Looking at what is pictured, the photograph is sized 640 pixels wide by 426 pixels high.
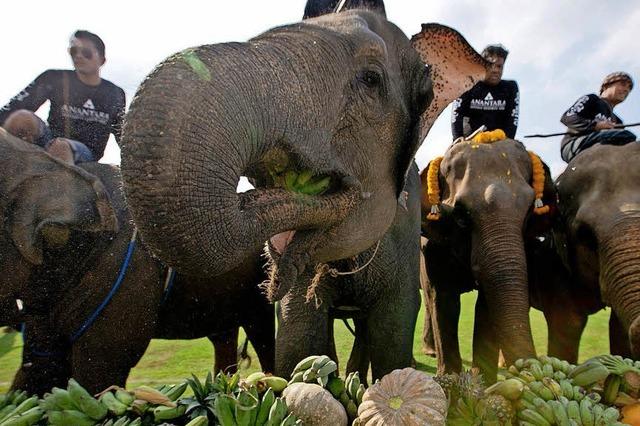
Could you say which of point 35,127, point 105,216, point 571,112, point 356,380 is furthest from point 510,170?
point 35,127

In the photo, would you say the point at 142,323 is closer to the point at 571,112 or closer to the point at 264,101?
the point at 264,101

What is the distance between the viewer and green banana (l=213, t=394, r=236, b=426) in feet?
5.10

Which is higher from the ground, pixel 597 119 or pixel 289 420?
pixel 597 119

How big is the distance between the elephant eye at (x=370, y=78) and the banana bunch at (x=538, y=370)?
1.25 metres

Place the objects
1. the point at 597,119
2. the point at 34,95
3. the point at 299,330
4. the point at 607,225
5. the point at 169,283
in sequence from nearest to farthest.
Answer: the point at 299,330
the point at 169,283
the point at 607,225
the point at 34,95
the point at 597,119

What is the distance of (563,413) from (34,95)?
3804mm

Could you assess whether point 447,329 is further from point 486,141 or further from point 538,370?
point 538,370

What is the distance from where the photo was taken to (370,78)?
1918mm

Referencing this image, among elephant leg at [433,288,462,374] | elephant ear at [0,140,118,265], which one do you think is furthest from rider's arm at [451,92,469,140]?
elephant ear at [0,140,118,265]

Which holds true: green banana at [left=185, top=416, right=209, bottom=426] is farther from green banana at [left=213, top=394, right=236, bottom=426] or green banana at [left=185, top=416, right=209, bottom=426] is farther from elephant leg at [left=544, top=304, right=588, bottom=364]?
elephant leg at [left=544, top=304, right=588, bottom=364]

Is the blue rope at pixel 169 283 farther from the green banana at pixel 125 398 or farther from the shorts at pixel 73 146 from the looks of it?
the green banana at pixel 125 398

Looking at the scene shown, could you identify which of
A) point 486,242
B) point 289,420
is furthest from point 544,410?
point 486,242

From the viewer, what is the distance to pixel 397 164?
2172 millimetres

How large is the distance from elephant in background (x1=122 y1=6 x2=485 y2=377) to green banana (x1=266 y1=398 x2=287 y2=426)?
352 millimetres
